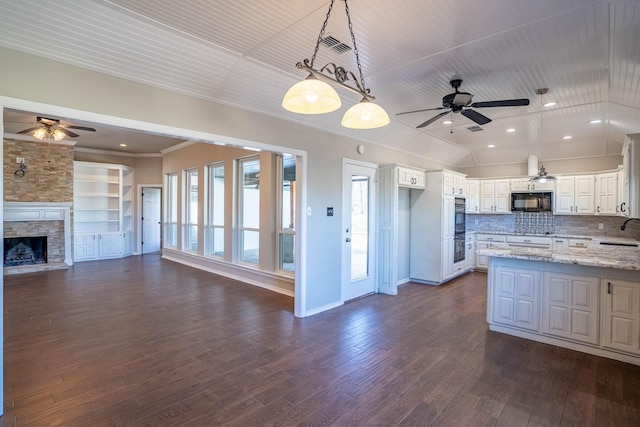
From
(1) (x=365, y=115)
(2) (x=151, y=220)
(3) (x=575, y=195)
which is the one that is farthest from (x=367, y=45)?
(2) (x=151, y=220)

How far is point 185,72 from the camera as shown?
3.13 metres

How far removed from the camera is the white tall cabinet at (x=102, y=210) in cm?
855

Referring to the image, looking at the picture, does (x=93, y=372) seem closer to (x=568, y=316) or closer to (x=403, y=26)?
(x=403, y=26)

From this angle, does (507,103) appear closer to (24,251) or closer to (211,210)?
(211,210)

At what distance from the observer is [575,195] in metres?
6.64

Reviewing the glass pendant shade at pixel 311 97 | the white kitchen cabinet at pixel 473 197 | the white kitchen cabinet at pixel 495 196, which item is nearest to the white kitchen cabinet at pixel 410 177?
the white kitchen cabinet at pixel 473 197

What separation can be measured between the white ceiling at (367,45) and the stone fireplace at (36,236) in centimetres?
642

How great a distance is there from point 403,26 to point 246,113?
2.06m

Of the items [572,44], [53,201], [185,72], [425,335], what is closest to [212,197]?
[53,201]

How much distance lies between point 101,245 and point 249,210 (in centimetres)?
532

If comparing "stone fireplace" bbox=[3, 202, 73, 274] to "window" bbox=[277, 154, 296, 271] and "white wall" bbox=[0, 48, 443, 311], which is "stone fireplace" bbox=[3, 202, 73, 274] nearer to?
"window" bbox=[277, 154, 296, 271]

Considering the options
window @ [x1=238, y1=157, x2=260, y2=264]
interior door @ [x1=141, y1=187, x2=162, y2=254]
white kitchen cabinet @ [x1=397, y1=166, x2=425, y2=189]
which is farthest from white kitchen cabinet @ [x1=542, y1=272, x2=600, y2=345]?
interior door @ [x1=141, y1=187, x2=162, y2=254]

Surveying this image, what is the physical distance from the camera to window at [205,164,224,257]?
7238mm

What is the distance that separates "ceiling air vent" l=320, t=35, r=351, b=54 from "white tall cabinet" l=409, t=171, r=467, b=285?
12.9 feet
